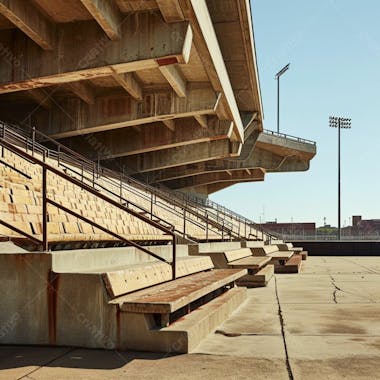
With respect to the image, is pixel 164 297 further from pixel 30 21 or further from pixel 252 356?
pixel 30 21

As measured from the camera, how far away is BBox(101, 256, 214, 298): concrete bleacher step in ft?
17.5

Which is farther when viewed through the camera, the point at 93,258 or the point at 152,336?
the point at 93,258

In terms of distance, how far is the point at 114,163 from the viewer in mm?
30938

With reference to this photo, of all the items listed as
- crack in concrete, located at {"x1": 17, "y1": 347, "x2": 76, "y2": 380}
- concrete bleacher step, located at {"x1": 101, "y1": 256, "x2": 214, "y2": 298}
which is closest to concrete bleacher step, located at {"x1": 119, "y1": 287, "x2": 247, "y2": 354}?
concrete bleacher step, located at {"x1": 101, "y1": 256, "x2": 214, "y2": 298}

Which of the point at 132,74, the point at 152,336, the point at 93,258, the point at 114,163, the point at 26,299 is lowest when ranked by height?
the point at 152,336

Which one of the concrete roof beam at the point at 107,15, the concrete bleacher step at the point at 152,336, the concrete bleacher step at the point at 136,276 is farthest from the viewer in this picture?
the concrete roof beam at the point at 107,15

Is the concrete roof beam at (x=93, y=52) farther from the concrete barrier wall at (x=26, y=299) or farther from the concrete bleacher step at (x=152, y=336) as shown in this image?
the concrete bleacher step at (x=152, y=336)

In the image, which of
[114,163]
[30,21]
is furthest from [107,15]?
[114,163]

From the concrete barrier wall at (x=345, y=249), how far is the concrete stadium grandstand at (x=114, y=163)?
1129 centimetres

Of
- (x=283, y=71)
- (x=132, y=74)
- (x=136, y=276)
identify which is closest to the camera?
(x=136, y=276)

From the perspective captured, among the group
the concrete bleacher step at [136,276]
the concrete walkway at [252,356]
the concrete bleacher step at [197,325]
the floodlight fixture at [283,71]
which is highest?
the floodlight fixture at [283,71]

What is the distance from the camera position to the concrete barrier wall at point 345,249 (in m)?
39.1

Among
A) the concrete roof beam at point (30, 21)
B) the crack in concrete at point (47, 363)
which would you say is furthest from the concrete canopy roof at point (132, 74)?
the crack in concrete at point (47, 363)

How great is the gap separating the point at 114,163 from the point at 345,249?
62.6 ft
